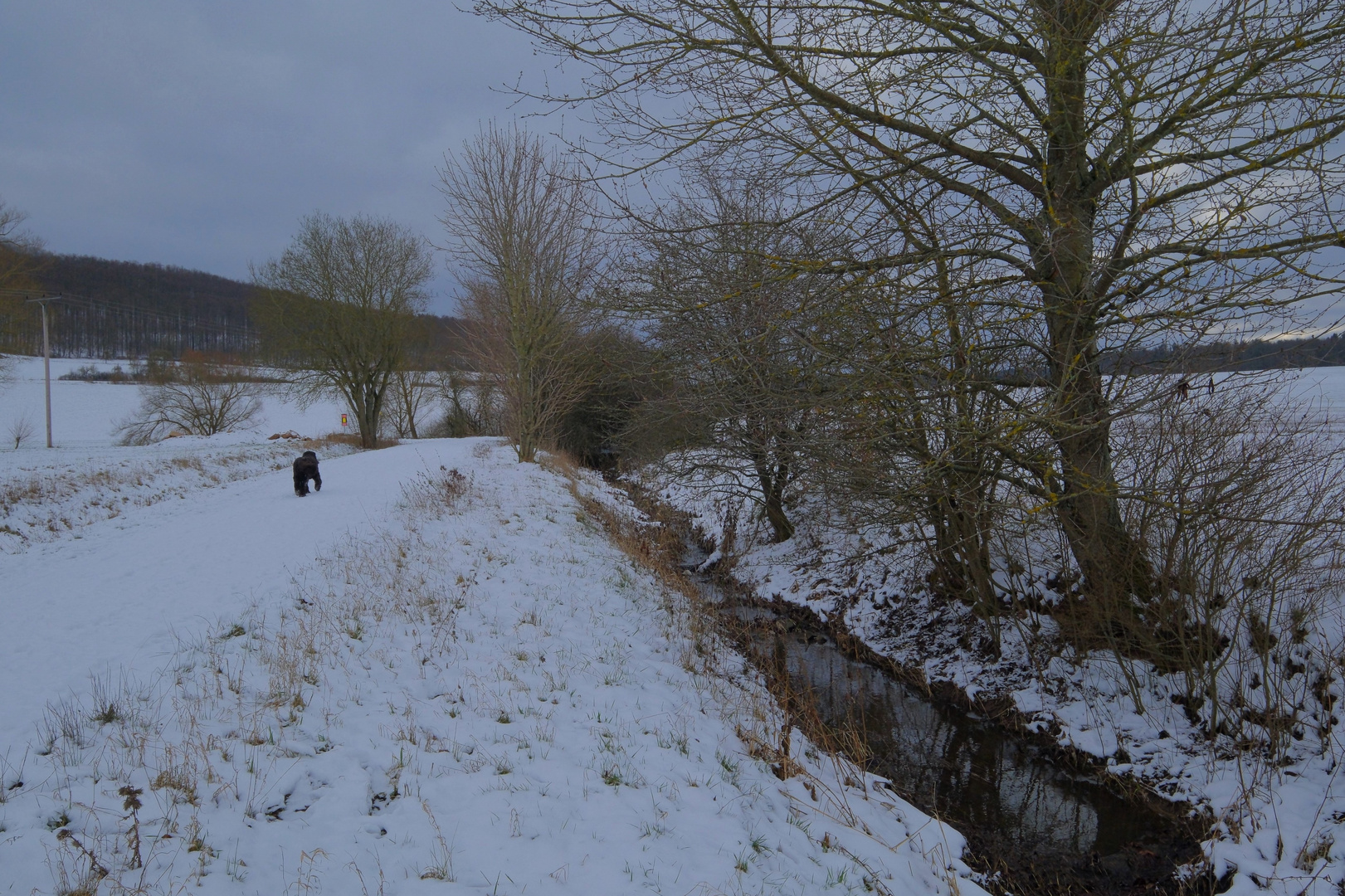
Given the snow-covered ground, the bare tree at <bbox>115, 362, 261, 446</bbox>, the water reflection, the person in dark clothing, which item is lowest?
the water reflection

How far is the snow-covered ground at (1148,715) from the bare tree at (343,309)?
2568 centimetres

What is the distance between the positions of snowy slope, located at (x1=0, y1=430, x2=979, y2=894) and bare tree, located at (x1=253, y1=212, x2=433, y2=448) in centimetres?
2273

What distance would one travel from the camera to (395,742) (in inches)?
175

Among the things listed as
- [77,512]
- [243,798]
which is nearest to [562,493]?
[77,512]

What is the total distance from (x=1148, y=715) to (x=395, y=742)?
5.93 meters

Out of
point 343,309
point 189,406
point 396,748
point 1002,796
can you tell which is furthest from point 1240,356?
point 189,406

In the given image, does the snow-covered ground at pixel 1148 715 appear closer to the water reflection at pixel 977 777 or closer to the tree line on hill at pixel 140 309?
the water reflection at pixel 977 777

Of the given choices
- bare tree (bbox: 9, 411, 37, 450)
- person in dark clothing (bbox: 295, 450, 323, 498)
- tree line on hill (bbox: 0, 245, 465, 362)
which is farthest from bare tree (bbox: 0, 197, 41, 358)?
tree line on hill (bbox: 0, 245, 465, 362)

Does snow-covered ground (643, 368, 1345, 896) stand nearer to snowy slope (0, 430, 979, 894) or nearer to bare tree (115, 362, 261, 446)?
snowy slope (0, 430, 979, 894)

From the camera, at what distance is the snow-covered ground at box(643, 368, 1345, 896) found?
4.05m

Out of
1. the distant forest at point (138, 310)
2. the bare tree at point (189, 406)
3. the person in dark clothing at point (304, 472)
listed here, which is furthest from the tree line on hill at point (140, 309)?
the person in dark clothing at point (304, 472)

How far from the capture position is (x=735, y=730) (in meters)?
5.30

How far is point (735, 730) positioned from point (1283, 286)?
485cm

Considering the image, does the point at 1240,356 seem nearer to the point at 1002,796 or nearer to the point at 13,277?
the point at 1002,796
